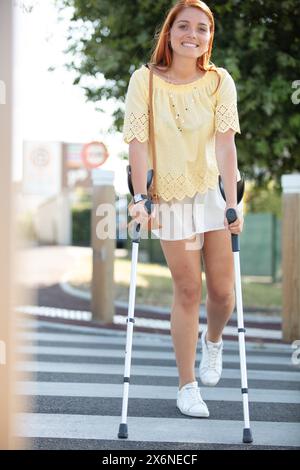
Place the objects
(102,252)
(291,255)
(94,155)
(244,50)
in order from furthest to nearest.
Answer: (94,155), (244,50), (102,252), (291,255)

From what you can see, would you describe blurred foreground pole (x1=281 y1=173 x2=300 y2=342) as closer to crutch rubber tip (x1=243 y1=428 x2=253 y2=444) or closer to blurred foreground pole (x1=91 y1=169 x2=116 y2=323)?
blurred foreground pole (x1=91 y1=169 x2=116 y2=323)

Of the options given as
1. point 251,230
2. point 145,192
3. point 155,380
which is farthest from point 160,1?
point 251,230

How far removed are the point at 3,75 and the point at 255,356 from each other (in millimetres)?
5024

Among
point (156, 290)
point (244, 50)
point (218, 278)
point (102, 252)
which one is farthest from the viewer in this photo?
point (156, 290)

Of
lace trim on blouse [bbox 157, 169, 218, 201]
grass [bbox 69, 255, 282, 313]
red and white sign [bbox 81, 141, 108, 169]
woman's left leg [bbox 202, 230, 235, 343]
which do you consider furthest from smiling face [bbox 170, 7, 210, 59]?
red and white sign [bbox 81, 141, 108, 169]

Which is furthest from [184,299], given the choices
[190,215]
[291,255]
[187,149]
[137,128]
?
[291,255]

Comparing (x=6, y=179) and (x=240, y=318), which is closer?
(x=6, y=179)

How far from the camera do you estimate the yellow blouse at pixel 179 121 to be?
3.96m

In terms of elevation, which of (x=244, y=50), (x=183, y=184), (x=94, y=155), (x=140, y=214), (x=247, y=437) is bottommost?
(x=247, y=437)

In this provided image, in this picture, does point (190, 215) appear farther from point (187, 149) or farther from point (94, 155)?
point (94, 155)

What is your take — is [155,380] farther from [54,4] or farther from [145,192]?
[54,4]

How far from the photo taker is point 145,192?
3.92 meters

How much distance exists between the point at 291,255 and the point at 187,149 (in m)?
3.83

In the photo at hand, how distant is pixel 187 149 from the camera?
13.1ft
